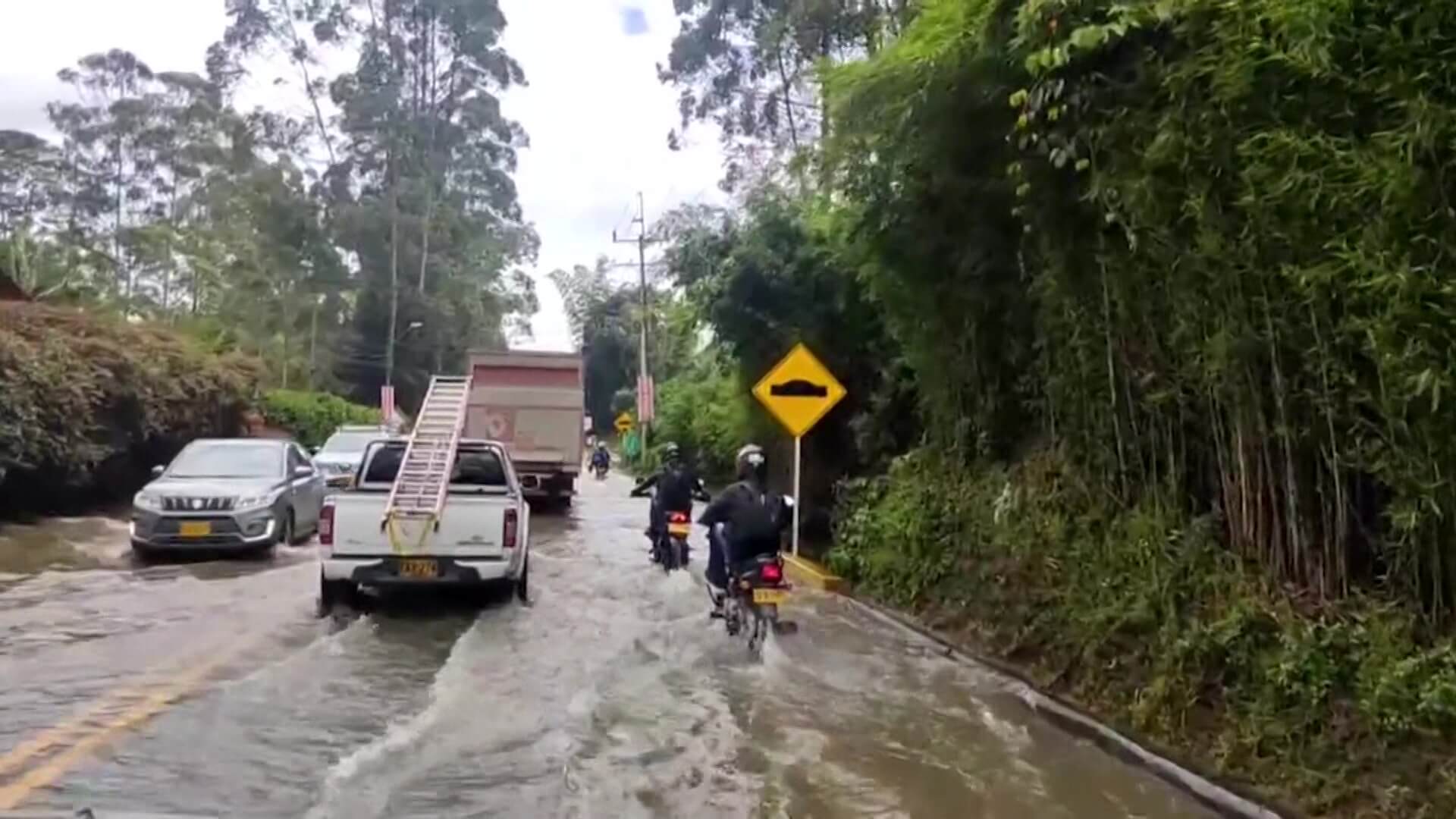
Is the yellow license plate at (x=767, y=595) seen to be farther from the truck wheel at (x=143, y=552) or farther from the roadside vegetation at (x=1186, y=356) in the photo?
the truck wheel at (x=143, y=552)

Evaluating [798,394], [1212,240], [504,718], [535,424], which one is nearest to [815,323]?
[798,394]

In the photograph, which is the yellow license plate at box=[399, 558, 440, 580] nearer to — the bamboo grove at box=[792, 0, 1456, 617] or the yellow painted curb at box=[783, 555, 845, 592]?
the yellow painted curb at box=[783, 555, 845, 592]

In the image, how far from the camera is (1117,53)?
8.41 m

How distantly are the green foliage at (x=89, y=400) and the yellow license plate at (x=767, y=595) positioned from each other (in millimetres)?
12631

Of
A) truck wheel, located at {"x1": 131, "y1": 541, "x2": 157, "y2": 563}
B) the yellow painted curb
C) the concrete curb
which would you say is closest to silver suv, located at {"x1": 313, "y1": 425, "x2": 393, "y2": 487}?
truck wheel, located at {"x1": 131, "y1": 541, "x2": 157, "y2": 563}

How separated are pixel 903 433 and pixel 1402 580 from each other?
10.1 m

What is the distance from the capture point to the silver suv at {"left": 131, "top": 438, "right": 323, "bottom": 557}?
16.5 metres

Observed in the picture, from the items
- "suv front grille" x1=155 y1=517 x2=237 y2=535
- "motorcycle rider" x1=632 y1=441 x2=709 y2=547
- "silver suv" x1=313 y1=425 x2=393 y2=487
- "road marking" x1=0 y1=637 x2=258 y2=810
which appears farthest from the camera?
"silver suv" x1=313 y1=425 x2=393 y2=487

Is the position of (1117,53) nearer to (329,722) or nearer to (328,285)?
(329,722)

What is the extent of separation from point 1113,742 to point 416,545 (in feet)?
22.1

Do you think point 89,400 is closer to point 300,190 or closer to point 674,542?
point 674,542

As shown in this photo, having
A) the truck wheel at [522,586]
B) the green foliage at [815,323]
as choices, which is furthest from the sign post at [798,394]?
the truck wheel at [522,586]

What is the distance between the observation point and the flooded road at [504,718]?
683 centimetres

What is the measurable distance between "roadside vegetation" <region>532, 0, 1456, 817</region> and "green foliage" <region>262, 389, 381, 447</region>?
29.8m
